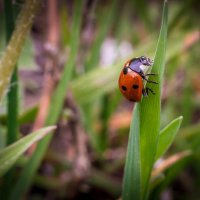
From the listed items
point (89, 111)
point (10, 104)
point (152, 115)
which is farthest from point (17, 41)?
point (89, 111)

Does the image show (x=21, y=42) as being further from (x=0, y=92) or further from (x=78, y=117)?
(x=78, y=117)

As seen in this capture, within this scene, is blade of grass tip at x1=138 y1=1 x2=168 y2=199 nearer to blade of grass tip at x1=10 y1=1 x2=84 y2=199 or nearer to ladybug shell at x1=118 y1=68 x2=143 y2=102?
ladybug shell at x1=118 y1=68 x2=143 y2=102

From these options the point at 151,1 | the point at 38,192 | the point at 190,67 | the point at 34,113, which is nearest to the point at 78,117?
the point at 34,113

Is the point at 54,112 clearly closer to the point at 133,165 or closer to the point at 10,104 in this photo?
the point at 10,104

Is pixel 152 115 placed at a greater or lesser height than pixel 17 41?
lesser

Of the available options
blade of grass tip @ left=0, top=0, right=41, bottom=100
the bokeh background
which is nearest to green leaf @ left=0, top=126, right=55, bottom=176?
blade of grass tip @ left=0, top=0, right=41, bottom=100

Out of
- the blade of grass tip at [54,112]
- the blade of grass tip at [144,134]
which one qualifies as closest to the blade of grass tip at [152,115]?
the blade of grass tip at [144,134]
